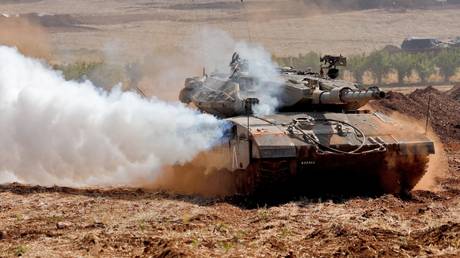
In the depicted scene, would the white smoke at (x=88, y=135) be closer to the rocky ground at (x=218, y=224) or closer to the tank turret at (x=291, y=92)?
the tank turret at (x=291, y=92)

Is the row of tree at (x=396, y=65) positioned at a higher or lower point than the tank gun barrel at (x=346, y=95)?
lower

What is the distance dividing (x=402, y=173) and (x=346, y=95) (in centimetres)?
178

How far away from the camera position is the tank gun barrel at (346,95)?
50.2 ft

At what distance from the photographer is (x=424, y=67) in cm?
4322

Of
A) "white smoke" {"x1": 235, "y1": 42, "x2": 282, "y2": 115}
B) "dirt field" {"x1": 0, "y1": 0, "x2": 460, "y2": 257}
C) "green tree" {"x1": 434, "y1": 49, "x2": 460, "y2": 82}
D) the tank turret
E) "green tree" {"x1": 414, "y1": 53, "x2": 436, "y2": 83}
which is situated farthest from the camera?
"green tree" {"x1": 434, "y1": 49, "x2": 460, "y2": 82}

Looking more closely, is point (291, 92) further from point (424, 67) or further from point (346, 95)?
point (424, 67)

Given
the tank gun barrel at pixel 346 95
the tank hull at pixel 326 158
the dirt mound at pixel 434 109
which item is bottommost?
the dirt mound at pixel 434 109

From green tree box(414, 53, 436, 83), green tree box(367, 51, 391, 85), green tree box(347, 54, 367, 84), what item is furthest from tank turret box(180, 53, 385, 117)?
green tree box(414, 53, 436, 83)

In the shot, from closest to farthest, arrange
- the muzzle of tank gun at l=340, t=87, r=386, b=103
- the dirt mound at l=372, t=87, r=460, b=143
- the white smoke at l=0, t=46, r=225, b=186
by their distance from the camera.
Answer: the muzzle of tank gun at l=340, t=87, r=386, b=103 → the white smoke at l=0, t=46, r=225, b=186 → the dirt mound at l=372, t=87, r=460, b=143

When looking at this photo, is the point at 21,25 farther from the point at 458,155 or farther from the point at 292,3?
the point at 292,3

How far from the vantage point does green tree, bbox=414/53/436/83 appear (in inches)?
1705

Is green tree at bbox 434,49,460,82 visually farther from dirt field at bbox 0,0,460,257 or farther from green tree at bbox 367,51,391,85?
dirt field at bbox 0,0,460,257

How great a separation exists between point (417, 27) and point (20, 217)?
191 feet

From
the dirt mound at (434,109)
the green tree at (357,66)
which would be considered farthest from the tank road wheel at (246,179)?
the green tree at (357,66)
